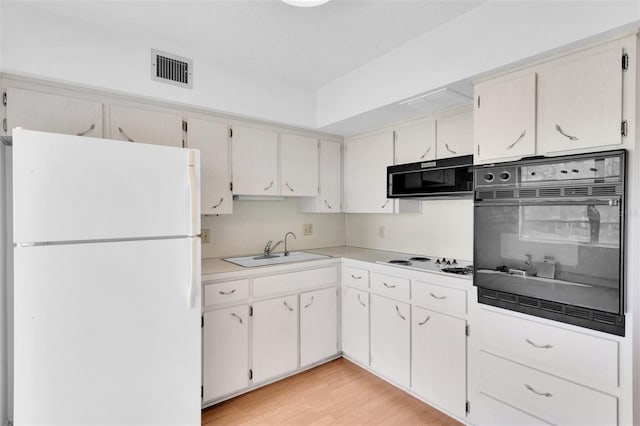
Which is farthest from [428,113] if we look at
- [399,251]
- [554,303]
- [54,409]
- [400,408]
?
[54,409]

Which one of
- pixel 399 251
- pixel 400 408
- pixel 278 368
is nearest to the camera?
pixel 400 408

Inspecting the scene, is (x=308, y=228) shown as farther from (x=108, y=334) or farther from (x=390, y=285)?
(x=108, y=334)

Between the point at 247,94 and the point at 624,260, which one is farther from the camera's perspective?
the point at 247,94

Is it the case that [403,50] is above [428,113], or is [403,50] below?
above

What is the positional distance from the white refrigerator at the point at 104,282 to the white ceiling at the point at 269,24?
2.58ft

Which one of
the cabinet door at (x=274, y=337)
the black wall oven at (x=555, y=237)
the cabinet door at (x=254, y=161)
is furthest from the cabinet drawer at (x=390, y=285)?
the cabinet door at (x=254, y=161)

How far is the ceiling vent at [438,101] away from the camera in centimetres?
212

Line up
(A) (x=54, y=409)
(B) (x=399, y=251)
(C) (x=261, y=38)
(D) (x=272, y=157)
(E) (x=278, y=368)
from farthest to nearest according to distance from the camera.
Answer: (B) (x=399, y=251) → (D) (x=272, y=157) → (E) (x=278, y=368) → (C) (x=261, y=38) → (A) (x=54, y=409)

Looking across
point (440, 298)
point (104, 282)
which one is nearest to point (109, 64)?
point (104, 282)

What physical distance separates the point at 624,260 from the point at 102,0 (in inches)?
111

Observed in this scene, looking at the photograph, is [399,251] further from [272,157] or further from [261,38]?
[261,38]

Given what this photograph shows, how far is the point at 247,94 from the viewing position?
2.57 m

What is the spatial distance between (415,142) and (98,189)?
2.28m

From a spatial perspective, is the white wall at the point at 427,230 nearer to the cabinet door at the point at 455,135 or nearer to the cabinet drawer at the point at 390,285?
the cabinet door at the point at 455,135
